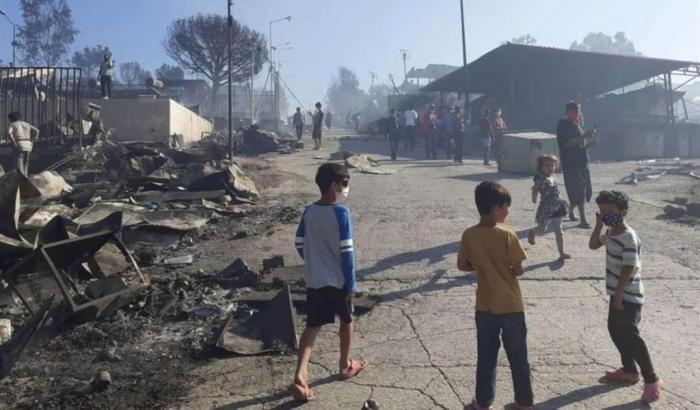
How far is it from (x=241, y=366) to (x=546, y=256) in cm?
452

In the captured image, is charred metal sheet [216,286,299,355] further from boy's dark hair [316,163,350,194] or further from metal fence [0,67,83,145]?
metal fence [0,67,83,145]

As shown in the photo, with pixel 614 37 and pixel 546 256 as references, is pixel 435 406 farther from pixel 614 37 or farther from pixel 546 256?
pixel 614 37

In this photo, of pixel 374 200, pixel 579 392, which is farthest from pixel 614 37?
pixel 579 392

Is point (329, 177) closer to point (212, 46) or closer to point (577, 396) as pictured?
point (577, 396)

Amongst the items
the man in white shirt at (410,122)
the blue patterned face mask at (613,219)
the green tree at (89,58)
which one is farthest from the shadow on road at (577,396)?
the green tree at (89,58)

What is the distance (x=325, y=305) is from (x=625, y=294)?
1923 mm

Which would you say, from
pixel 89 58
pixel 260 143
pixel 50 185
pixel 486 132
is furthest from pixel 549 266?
pixel 89 58

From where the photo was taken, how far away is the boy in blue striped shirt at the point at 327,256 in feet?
13.7

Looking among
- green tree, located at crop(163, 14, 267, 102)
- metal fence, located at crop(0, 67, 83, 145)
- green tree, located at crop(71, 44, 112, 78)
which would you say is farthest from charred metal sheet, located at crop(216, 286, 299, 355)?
green tree, located at crop(71, 44, 112, 78)

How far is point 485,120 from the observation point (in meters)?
19.4

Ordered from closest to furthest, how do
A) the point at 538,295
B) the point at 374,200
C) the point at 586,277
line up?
the point at 538,295 < the point at 586,277 < the point at 374,200

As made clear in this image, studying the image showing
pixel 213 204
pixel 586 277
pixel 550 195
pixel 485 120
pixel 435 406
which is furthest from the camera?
pixel 485 120

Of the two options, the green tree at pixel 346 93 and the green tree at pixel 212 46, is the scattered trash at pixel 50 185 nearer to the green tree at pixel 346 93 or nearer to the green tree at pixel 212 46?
the green tree at pixel 212 46

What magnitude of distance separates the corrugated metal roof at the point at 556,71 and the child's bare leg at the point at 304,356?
89.0ft
